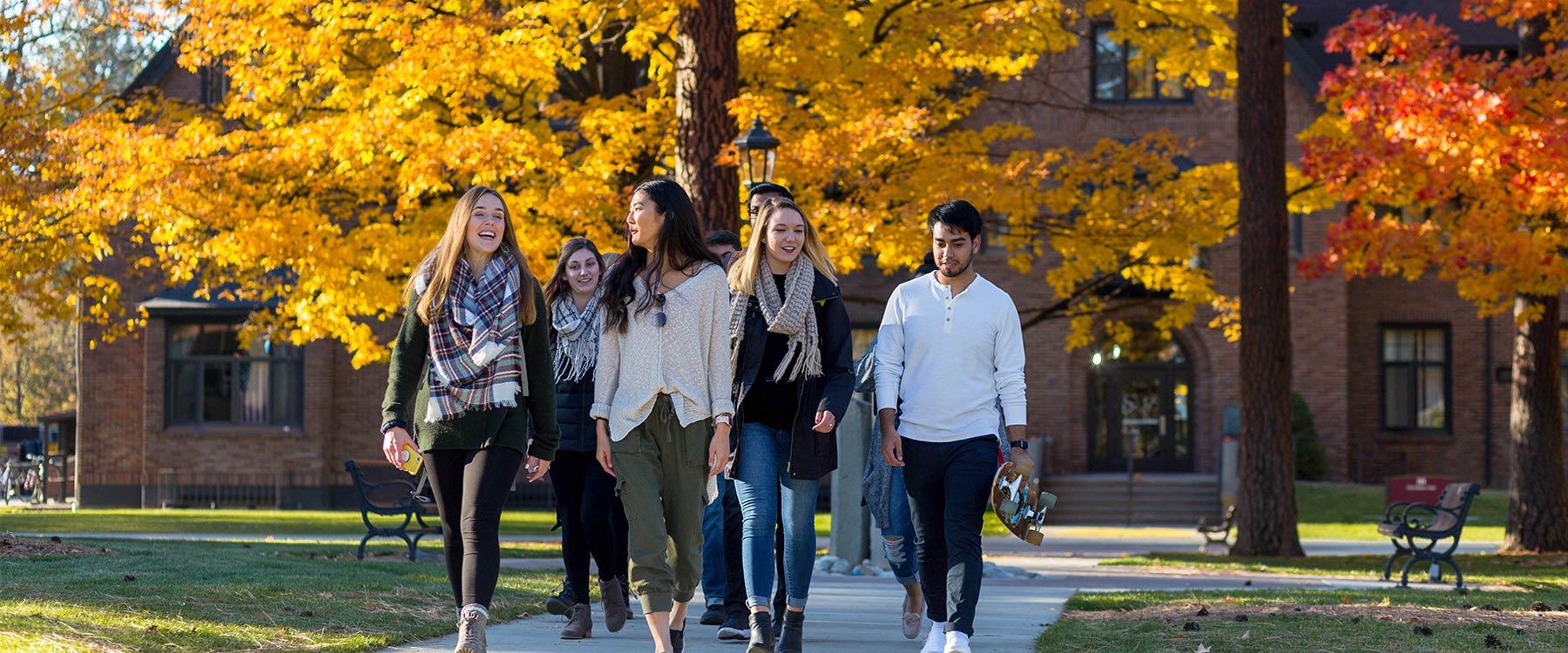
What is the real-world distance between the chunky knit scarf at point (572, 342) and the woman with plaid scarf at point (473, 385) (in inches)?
42.2

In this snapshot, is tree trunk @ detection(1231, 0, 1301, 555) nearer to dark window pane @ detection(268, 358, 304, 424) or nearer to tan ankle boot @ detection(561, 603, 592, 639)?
tan ankle boot @ detection(561, 603, 592, 639)

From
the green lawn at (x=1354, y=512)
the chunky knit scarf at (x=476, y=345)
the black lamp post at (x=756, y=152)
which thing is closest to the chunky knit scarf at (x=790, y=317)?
the chunky knit scarf at (x=476, y=345)

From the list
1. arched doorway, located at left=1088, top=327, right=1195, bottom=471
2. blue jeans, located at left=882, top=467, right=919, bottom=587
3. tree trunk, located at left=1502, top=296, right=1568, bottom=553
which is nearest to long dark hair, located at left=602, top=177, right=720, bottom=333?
blue jeans, located at left=882, top=467, right=919, bottom=587

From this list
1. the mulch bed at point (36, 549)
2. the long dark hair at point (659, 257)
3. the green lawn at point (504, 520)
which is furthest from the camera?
the green lawn at point (504, 520)

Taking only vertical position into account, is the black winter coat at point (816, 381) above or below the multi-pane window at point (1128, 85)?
below

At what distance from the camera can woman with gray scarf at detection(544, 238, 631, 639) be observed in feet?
24.9

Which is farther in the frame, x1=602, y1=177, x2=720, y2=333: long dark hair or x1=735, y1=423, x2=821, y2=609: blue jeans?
x1=735, y1=423, x2=821, y2=609: blue jeans

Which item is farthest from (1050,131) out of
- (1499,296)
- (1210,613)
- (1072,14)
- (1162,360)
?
(1210,613)

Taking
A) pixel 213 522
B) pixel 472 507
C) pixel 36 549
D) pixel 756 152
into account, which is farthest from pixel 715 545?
pixel 213 522

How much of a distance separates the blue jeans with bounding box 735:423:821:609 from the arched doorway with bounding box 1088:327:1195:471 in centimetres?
2482

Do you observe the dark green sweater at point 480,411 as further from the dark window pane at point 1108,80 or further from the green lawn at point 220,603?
the dark window pane at point 1108,80

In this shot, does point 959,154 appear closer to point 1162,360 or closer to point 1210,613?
point 1210,613

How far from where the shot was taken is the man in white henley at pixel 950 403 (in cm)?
658

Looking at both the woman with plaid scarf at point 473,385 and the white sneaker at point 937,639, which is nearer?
the woman with plaid scarf at point 473,385
